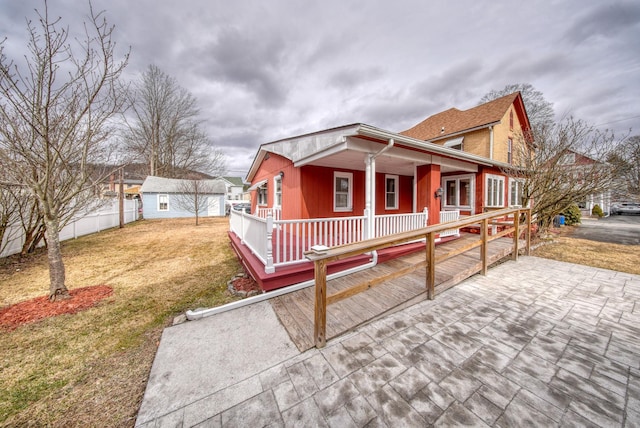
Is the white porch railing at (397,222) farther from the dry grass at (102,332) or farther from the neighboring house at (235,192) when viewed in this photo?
the neighboring house at (235,192)

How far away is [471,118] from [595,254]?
28.3 feet

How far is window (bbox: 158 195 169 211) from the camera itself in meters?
20.2

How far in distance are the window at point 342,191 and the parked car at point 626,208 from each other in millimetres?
32114

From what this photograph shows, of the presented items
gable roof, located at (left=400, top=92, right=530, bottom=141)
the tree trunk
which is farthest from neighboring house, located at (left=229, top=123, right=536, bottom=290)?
gable roof, located at (left=400, top=92, right=530, bottom=141)

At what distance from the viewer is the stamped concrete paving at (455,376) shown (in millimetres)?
1732

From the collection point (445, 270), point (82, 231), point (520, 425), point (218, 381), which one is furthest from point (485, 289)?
point (82, 231)

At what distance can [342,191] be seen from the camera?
7566 mm

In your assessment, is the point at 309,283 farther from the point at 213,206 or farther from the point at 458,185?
the point at 213,206

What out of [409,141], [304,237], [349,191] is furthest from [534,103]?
[304,237]

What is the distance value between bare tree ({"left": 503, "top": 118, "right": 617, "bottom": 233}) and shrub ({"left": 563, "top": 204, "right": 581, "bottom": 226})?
7.05 meters

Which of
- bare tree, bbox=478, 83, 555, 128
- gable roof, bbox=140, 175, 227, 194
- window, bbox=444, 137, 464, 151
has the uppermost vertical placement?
bare tree, bbox=478, 83, 555, 128

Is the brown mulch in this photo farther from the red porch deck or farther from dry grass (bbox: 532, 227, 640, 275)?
dry grass (bbox: 532, 227, 640, 275)

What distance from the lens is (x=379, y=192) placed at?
8312mm

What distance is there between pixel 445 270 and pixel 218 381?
4.32 meters
